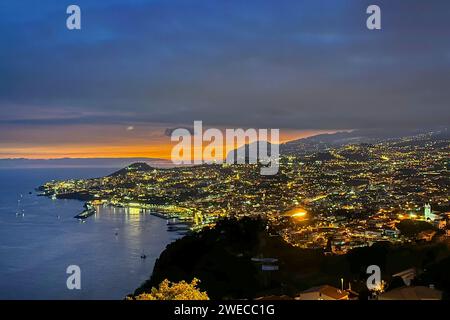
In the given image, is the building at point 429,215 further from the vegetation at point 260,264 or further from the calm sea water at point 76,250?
the calm sea water at point 76,250

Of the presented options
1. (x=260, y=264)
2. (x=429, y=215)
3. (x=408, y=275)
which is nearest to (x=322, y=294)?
(x=408, y=275)

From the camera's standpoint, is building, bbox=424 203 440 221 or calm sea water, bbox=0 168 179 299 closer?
building, bbox=424 203 440 221

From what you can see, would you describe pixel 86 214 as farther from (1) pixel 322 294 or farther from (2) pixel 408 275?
(1) pixel 322 294

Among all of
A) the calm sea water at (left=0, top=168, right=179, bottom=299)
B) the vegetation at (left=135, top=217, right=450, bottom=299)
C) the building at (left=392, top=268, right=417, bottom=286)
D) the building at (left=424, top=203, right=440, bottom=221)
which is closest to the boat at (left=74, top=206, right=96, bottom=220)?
the calm sea water at (left=0, top=168, right=179, bottom=299)

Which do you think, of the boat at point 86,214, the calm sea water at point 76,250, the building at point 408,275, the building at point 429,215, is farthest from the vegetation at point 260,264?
the boat at point 86,214

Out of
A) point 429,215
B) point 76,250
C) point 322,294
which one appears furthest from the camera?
point 76,250

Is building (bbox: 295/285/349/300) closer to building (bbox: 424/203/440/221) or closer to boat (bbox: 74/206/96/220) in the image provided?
building (bbox: 424/203/440/221)
